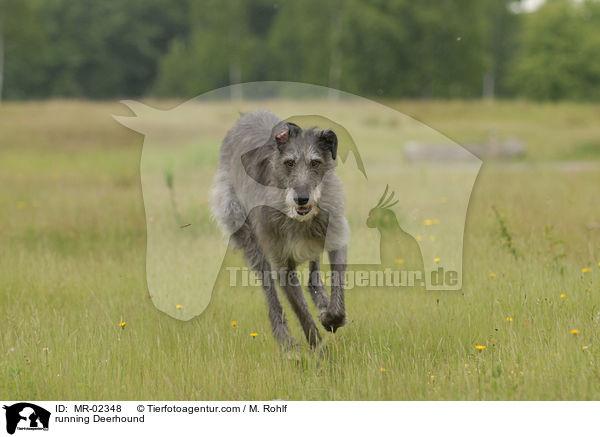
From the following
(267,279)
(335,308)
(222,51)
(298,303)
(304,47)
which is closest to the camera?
(335,308)

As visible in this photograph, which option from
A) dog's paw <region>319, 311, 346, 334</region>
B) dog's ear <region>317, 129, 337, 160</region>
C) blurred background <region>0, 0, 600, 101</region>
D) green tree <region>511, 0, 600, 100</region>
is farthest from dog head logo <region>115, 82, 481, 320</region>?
green tree <region>511, 0, 600, 100</region>

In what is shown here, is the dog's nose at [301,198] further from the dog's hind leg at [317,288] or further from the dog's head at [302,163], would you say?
the dog's hind leg at [317,288]

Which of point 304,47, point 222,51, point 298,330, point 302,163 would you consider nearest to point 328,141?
point 302,163

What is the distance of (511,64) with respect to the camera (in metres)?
64.1

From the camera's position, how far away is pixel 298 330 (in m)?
6.20

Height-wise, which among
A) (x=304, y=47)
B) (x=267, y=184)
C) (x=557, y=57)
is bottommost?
(x=267, y=184)

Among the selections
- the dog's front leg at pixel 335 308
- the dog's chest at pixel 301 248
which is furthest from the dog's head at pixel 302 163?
the dog's front leg at pixel 335 308

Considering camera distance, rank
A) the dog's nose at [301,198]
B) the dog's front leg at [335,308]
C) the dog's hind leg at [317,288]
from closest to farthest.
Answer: the dog's nose at [301,198], the dog's front leg at [335,308], the dog's hind leg at [317,288]

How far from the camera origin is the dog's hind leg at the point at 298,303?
569 cm

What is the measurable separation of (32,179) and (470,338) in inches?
542
